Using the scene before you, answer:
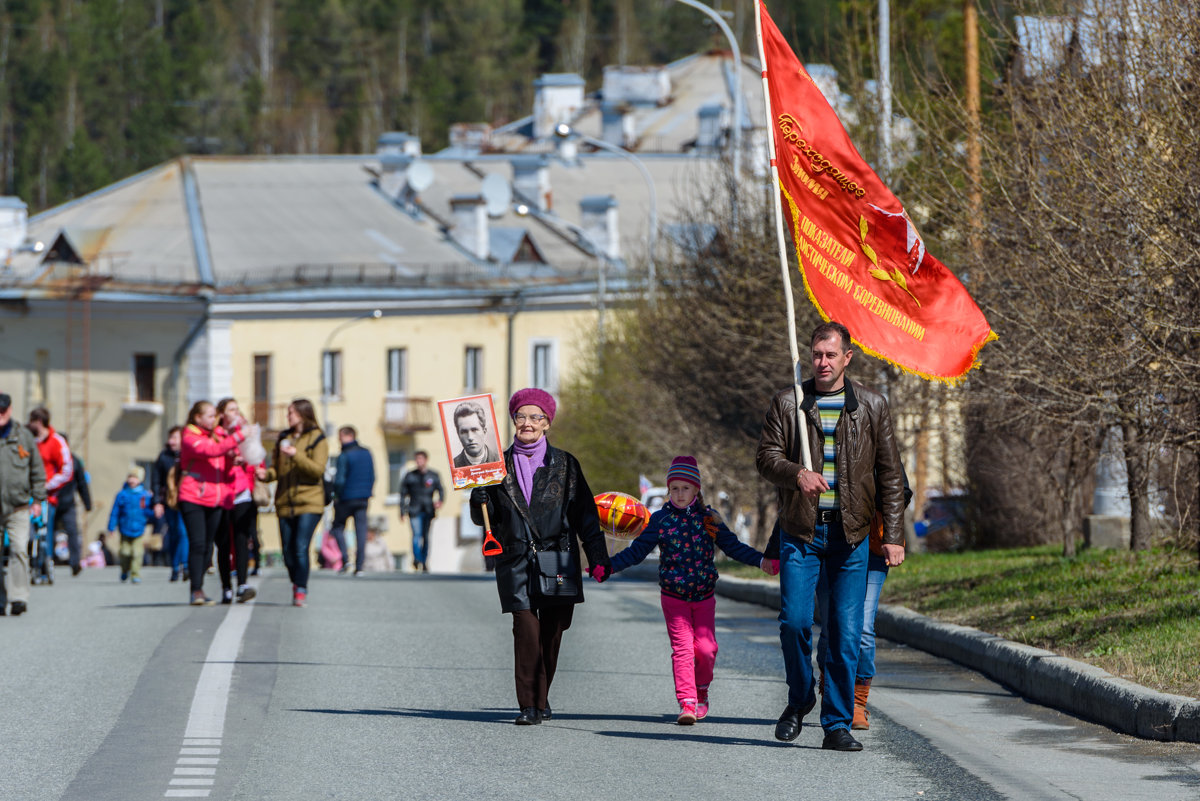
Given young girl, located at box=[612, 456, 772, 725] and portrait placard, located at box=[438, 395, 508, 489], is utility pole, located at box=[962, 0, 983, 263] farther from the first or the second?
portrait placard, located at box=[438, 395, 508, 489]

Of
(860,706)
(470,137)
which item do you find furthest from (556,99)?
(860,706)

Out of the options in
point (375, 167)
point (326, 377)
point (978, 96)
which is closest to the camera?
point (978, 96)

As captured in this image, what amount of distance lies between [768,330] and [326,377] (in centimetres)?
3101

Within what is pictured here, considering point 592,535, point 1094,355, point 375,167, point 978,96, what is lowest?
point 592,535

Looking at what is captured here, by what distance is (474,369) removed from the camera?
5669 centimetres

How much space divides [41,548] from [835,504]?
521 inches

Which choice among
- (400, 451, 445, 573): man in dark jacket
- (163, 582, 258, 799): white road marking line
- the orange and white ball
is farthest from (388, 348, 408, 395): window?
the orange and white ball

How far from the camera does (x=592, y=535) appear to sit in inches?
379

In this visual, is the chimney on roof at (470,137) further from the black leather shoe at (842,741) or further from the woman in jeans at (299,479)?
the black leather shoe at (842,741)

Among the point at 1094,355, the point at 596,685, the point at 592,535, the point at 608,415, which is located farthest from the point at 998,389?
the point at 608,415

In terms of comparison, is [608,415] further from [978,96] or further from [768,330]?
[978,96]

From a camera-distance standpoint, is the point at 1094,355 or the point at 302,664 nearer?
the point at 302,664

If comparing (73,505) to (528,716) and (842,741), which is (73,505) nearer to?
(528,716)

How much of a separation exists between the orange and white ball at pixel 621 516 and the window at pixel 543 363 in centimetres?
4695
